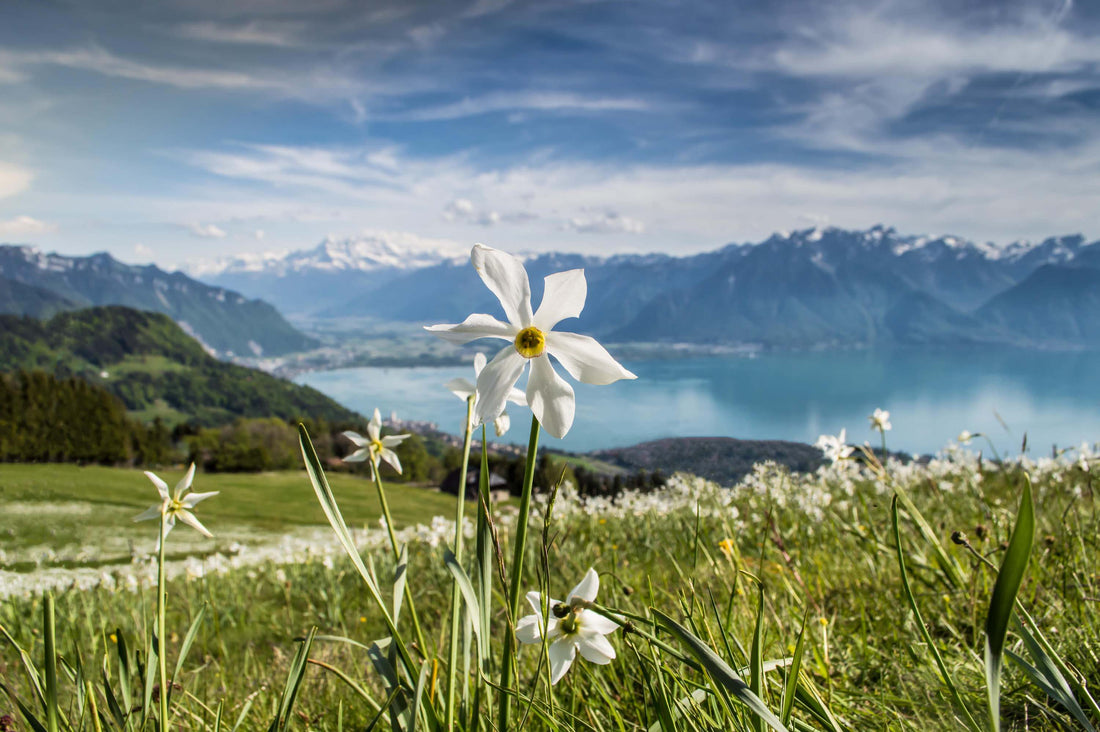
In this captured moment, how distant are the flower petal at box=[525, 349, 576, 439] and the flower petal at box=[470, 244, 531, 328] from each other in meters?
0.10

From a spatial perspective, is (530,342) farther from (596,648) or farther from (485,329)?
(596,648)

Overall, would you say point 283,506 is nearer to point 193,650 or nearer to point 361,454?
point 193,650

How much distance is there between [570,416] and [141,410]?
7369 inches

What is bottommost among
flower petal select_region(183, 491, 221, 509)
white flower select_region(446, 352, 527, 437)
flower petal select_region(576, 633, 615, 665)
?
flower petal select_region(576, 633, 615, 665)

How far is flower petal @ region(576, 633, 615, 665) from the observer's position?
1.45 metres

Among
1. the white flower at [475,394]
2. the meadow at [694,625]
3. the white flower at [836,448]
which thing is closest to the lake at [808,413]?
the meadow at [694,625]

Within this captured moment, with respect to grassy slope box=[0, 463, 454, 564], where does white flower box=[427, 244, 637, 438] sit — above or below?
above

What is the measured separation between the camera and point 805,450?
8.70 metres

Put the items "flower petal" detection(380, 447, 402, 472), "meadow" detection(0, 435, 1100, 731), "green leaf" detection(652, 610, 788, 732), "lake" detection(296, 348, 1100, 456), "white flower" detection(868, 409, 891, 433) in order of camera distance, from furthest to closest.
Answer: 1. "lake" detection(296, 348, 1100, 456)
2. "white flower" detection(868, 409, 891, 433)
3. "flower petal" detection(380, 447, 402, 472)
4. "meadow" detection(0, 435, 1100, 731)
5. "green leaf" detection(652, 610, 788, 732)

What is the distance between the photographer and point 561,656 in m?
1.48

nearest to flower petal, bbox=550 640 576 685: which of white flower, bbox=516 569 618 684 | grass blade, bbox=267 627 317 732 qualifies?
white flower, bbox=516 569 618 684

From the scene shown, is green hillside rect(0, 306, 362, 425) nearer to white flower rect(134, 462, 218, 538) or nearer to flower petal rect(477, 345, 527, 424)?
white flower rect(134, 462, 218, 538)

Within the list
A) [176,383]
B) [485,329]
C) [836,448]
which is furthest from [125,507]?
[176,383]

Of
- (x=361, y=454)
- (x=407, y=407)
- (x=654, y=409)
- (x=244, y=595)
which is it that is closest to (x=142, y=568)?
(x=244, y=595)
